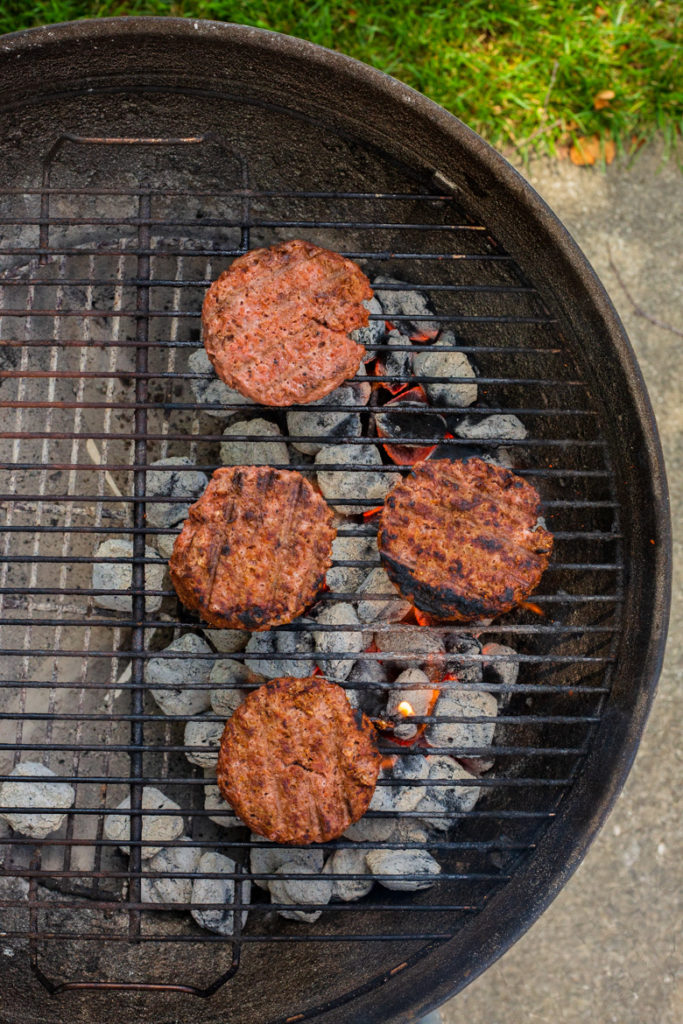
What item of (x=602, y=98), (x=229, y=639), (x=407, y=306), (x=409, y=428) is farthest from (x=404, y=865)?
(x=602, y=98)

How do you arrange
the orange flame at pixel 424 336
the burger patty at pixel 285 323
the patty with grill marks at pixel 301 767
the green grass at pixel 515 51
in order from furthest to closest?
the green grass at pixel 515 51, the orange flame at pixel 424 336, the burger patty at pixel 285 323, the patty with grill marks at pixel 301 767

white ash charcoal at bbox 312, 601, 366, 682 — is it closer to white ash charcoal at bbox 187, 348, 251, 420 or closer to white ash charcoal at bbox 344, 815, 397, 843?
white ash charcoal at bbox 344, 815, 397, 843

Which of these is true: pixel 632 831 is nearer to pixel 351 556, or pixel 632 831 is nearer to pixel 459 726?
pixel 459 726

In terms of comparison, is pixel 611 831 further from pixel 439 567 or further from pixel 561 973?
pixel 439 567

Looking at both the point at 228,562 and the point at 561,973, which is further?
the point at 561,973

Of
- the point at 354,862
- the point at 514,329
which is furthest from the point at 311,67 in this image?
the point at 354,862

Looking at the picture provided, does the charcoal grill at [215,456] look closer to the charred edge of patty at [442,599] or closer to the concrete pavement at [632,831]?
the charred edge of patty at [442,599]

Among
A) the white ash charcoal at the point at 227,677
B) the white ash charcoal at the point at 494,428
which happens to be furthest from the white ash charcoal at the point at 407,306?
the white ash charcoal at the point at 227,677
